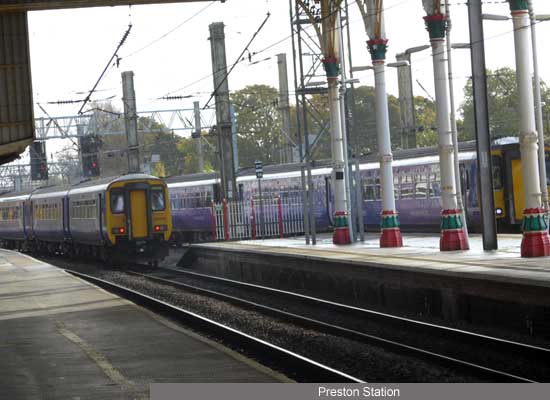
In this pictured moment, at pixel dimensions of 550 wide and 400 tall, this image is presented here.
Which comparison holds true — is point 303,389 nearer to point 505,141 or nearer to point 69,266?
point 505,141

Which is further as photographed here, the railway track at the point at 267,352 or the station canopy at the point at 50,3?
the station canopy at the point at 50,3

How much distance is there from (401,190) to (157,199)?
7.93 m

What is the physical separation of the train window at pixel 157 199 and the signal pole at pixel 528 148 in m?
17.0

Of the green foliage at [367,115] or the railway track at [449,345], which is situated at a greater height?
the green foliage at [367,115]

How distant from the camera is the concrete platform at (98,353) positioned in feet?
35.0


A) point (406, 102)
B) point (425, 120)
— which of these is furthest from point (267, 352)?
point (425, 120)

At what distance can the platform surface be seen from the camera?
51.1 ft

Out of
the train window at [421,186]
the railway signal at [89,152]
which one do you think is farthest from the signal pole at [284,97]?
the train window at [421,186]

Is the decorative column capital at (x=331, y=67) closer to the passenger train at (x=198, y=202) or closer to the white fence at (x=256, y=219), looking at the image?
the passenger train at (x=198, y=202)

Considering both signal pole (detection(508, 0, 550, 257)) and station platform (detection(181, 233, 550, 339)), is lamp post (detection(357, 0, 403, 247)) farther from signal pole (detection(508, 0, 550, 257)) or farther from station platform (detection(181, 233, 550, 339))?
signal pole (detection(508, 0, 550, 257))

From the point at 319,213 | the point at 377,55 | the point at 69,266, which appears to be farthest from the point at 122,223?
the point at 377,55

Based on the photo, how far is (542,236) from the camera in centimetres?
1828

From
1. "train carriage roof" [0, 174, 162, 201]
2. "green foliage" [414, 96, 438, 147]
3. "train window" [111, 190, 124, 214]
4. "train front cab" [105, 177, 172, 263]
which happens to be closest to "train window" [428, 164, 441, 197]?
"train front cab" [105, 177, 172, 263]

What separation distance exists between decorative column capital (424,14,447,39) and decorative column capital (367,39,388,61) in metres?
3.17
